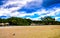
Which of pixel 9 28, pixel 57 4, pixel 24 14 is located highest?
pixel 57 4

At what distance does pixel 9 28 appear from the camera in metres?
2.67

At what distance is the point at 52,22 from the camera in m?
2.86

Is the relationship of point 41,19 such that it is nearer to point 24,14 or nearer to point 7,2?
point 24,14

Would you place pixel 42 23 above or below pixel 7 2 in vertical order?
below

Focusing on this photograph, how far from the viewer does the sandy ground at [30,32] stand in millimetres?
2660

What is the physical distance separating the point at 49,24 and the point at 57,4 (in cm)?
42

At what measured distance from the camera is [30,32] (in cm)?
272

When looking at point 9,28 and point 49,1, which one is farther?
point 49,1

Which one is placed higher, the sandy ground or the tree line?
the tree line

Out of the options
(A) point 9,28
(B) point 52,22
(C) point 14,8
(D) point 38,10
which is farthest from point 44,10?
(A) point 9,28

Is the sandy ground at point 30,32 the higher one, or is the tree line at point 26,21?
the tree line at point 26,21

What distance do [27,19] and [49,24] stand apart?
442 millimetres

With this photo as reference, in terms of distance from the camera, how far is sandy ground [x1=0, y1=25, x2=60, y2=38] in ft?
8.73

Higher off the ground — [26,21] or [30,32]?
[26,21]
